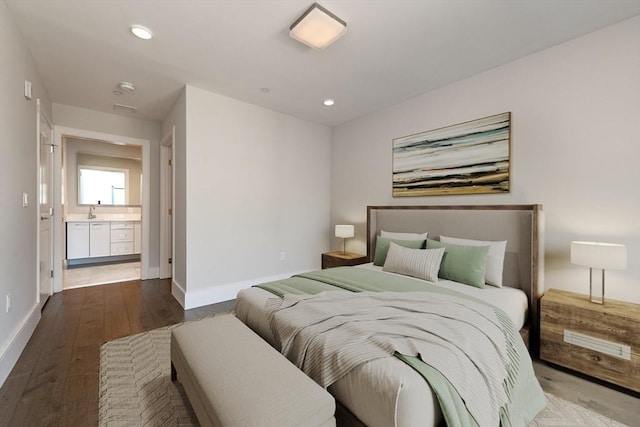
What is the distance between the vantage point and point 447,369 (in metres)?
1.13

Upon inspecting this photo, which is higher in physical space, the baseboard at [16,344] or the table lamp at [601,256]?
the table lamp at [601,256]

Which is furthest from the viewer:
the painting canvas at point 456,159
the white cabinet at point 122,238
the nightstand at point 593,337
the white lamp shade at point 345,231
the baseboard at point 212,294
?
the white cabinet at point 122,238

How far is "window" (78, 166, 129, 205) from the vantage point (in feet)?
18.2

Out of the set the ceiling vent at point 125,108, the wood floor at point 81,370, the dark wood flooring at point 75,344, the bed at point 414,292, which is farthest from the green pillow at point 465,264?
the ceiling vent at point 125,108

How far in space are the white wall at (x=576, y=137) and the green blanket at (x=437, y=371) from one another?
4.07 feet

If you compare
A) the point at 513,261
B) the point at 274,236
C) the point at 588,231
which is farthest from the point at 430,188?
the point at 274,236

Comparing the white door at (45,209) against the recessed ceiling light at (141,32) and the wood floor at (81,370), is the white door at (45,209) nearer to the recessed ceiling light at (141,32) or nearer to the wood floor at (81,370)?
the wood floor at (81,370)

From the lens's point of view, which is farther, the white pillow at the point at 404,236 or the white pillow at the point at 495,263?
the white pillow at the point at 404,236

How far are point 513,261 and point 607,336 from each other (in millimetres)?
779

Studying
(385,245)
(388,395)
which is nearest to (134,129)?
(385,245)

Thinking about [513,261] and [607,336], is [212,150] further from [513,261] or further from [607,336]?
[607,336]

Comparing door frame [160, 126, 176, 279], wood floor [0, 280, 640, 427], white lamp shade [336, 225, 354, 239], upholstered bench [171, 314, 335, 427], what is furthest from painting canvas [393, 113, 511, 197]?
door frame [160, 126, 176, 279]

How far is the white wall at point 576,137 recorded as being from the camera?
2053 mm

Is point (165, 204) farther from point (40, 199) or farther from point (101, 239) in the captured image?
point (101, 239)
